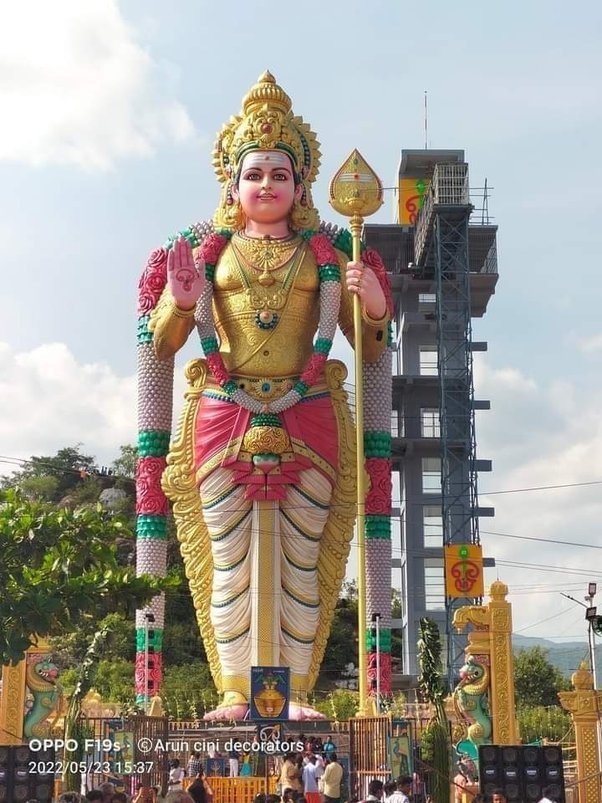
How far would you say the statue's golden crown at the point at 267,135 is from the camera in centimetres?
1602

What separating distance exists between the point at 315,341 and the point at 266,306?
2.34 ft

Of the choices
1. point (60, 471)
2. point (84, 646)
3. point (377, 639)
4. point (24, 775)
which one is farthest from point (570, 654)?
point (24, 775)

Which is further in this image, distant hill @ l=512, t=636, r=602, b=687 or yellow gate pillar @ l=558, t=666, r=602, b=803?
distant hill @ l=512, t=636, r=602, b=687

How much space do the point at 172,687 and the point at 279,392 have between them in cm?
918

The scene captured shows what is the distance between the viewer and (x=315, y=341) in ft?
51.4

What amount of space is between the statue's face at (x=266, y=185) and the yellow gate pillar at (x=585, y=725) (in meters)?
6.76

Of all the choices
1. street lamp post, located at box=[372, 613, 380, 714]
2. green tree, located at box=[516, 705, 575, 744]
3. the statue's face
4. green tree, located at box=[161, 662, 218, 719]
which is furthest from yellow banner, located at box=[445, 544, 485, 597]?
the statue's face

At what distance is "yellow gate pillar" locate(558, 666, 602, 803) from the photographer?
1212cm

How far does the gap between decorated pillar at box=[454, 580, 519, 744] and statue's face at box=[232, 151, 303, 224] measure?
5474mm

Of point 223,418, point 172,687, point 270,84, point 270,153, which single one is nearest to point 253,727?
point 223,418

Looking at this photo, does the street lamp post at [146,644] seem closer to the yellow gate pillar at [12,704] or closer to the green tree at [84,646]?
→ the yellow gate pillar at [12,704]

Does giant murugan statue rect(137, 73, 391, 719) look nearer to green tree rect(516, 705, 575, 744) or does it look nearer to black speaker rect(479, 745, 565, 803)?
black speaker rect(479, 745, 565, 803)

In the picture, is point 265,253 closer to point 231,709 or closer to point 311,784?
point 231,709

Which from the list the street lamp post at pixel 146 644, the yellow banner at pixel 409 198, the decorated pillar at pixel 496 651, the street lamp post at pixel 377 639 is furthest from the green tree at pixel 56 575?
the yellow banner at pixel 409 198
